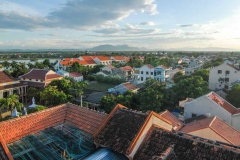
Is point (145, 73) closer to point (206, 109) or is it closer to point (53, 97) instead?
point (53, 97)

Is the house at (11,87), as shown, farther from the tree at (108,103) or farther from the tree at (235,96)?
the tree at (235,96)

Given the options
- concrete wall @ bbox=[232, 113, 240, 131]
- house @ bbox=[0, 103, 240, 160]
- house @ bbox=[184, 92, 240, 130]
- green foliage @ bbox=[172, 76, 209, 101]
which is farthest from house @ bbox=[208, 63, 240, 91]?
house @ bbox=[0, 103, 240, 160]

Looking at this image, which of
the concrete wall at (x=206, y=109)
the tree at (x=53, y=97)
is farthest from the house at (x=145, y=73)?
the concrete wall at (x=206, y=109)

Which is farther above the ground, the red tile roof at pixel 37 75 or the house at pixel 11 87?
the red tile roof at pixel 37 75

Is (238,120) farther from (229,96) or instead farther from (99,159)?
(99,159)

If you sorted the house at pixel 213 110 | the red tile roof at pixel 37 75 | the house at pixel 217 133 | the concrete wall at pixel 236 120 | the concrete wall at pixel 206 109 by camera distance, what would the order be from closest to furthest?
A: the house at pixel 217 133, the concrete wall at pixel 236 120, the house at pixel 213 110, the concrete wall at pixel 206 109, the red tile roof at pixel 37 75

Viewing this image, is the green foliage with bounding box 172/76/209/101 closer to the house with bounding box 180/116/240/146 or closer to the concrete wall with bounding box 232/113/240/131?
the concrete wall with bounding box 232/113/240/131

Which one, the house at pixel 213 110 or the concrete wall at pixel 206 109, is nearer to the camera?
the house at pixel 213 110

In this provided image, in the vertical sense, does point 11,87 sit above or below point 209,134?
below

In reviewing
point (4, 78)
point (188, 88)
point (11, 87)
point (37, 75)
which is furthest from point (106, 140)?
point (37, 75)
